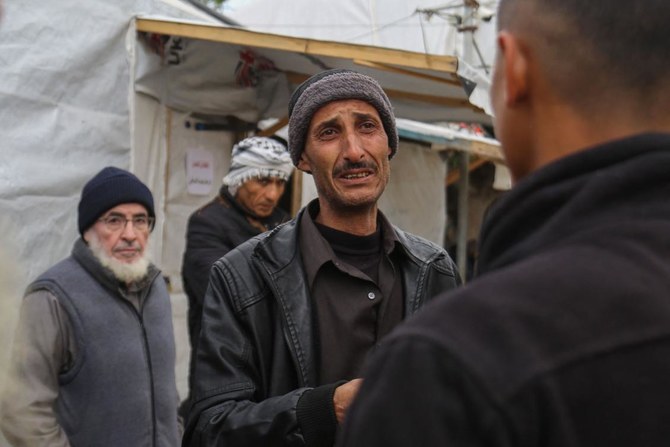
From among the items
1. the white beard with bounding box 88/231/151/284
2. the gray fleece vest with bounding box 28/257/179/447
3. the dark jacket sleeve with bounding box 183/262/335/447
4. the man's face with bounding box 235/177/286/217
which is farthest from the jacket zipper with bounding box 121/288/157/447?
the man's face with bounding box 235/177/286/217

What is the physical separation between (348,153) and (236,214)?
101 inches

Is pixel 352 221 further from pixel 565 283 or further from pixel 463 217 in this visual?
pixel 463 217

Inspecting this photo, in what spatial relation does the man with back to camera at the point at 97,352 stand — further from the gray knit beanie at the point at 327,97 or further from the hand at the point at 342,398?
the hand at the point at 342,398

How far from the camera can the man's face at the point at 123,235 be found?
160 inches

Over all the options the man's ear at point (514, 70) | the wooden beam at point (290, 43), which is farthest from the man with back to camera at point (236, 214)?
the man's ear at point (514, 70)

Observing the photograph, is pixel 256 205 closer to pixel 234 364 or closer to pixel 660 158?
pixel 234 364

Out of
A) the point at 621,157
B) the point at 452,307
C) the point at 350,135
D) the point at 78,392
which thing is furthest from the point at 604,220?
the point at 78,392

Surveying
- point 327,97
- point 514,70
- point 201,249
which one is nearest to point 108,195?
point 201,249

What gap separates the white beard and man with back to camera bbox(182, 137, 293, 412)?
0.87 m

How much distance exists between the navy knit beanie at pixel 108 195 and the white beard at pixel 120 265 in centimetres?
8

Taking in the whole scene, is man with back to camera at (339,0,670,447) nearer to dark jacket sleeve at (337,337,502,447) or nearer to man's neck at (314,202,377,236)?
dark jacket sleeve at (337,337,502,447)

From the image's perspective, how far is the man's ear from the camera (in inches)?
50.4

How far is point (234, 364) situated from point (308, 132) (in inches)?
29.5

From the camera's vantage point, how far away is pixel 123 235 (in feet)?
13.7
